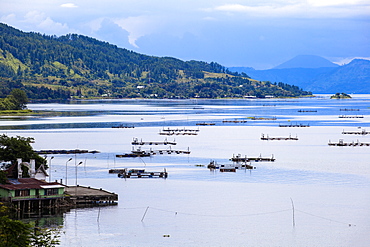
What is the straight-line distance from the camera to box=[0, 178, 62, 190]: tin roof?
59.6 metres

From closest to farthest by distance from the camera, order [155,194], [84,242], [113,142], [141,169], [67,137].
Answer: [84,242] < [155,194] < [141,169] < [113,142] < [67,137]

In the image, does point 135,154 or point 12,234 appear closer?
point 12,234

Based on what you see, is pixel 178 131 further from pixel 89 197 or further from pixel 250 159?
pixel 89 197

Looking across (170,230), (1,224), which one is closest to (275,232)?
(170,230)

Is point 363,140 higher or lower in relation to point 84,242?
higher

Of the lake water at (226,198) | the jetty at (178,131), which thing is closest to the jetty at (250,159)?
the lake water at (226,198)

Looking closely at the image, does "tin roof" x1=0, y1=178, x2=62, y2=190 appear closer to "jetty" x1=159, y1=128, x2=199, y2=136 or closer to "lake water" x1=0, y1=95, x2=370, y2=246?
"lake water" x1=0, y1=95, x2=370, y2=246

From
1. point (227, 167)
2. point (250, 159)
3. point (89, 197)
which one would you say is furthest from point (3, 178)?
point (250, 159)

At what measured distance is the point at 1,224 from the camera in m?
39.7

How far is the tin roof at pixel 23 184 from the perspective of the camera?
59.6m

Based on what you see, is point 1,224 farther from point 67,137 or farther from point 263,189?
point 67,137

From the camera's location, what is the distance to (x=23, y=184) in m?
60.6

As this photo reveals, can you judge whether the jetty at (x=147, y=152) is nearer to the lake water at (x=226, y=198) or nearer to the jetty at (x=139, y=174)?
the lake water at (x=226, y=198)

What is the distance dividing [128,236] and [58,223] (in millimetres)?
7129
